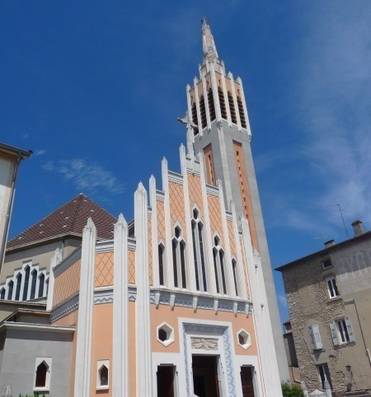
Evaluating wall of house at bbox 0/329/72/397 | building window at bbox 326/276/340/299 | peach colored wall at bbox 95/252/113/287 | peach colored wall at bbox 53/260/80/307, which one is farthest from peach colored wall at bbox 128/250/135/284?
building window at bbox 326/276/340/299

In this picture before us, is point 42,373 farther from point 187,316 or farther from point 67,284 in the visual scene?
point 187,316

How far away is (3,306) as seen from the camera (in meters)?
20.4

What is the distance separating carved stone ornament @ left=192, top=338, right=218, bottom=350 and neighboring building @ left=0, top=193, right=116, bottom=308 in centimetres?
1072

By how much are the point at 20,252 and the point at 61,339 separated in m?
13.6

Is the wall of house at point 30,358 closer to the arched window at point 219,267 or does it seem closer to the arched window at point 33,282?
the arched window at point 219,267

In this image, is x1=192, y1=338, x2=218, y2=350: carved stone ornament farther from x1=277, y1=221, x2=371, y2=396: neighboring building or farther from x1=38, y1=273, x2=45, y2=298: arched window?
x1=277, y1=221, x2=371, y2=396: neighboring building

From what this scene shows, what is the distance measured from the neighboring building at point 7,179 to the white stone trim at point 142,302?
4980 millimetres

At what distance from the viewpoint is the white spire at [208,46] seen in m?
36.8

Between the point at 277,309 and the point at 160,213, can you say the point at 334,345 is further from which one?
the point at 160,213

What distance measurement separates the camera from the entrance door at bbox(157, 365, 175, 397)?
15461 millimetres

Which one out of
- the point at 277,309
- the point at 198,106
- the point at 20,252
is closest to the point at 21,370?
the point at 20,252

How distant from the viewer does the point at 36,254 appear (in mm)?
26031

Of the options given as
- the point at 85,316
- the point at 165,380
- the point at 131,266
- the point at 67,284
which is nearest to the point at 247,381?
the point at 165,380

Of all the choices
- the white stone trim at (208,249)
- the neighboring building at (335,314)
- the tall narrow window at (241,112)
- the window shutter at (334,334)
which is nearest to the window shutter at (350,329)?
the neighboring building at (335,314)
